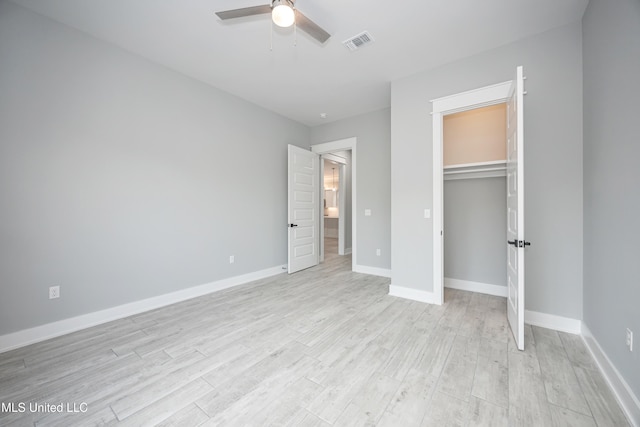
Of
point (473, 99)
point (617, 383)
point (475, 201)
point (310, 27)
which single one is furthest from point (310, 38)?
point (617, 383)

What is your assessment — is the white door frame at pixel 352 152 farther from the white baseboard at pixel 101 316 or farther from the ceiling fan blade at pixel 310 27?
the ceiling fan blade at pixel 310 27

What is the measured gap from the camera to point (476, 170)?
3.20 meters

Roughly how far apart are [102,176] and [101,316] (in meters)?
1.47

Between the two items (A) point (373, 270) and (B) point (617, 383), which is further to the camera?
(A) point (373, 270)

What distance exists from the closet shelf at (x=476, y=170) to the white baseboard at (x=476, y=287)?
4.92ft

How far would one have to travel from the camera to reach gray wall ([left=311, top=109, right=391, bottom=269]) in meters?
4.33

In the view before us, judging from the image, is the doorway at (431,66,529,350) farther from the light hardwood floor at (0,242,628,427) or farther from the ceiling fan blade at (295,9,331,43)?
the ceiling fan blade at (295,9,331,43)

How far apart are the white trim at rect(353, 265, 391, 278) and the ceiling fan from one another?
3591 millimetres

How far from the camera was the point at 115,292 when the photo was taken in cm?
261

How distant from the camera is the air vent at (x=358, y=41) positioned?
7.98 feet

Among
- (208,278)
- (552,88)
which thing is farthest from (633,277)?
(208,278)

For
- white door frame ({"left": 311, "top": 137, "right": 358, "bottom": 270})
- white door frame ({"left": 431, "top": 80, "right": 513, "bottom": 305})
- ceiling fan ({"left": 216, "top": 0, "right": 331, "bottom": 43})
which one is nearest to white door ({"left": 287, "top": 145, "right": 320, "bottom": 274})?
white door frame ({"left": 311, "top": 137, "right": 358, "bottom": 270})

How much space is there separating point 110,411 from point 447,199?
4096mm

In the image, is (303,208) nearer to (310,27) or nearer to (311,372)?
(310,27)
